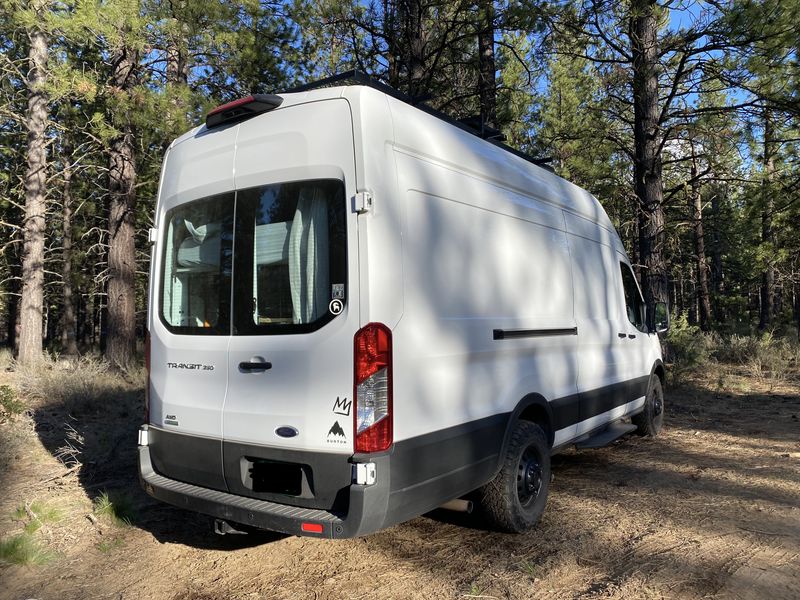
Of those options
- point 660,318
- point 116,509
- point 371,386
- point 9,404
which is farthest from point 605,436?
point 9,404

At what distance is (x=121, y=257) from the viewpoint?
11148 millimetres

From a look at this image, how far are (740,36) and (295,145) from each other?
8094mm

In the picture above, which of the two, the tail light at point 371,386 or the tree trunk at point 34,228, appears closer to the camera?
the tail light at point 371,386

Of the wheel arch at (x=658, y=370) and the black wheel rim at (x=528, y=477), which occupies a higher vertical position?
the wheel arch at (x=658, y=370)

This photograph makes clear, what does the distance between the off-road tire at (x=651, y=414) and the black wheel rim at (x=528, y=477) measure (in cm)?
301

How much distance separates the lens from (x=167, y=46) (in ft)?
32.1

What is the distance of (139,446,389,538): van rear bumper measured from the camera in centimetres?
284

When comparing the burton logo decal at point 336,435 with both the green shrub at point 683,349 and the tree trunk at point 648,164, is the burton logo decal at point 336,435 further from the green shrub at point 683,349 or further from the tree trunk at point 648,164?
the green shrub at point 683,349

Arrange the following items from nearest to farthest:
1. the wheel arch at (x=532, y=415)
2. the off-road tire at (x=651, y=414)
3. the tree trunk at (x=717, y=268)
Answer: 1. the wheel arch at (x=532, y=415)
2. the off-road tire at (x=651, y=414)
3. the tree trunk at (x=717, y=268)

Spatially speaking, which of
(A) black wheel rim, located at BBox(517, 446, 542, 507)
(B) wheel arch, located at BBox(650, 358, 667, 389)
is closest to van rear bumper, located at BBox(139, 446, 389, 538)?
(A) black wheel rim, located at BBox(517, 446, 542, 507)

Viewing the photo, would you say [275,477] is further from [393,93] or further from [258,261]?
[393,93]

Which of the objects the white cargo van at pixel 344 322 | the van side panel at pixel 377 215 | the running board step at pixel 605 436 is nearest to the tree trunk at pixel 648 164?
the running board step at pixel 605 436

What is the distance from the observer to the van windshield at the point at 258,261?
313cm

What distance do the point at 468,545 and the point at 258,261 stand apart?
7.78 feet
